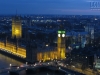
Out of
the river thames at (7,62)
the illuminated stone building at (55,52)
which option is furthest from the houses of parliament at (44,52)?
the river thames at (7,62)

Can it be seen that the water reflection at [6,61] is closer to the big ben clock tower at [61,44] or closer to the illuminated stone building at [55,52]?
the illuminated stone building at [55,52]

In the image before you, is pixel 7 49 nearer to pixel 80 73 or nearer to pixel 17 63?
pixel 17 63

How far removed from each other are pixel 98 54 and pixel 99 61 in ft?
5.57

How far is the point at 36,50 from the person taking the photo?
12312 millimetres

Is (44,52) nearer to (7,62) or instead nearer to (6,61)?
(7,62)

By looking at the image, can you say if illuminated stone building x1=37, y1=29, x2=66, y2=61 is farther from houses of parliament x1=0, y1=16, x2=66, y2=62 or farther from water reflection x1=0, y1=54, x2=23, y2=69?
water reflection x1=0, y1=54, x2=23, y2=69

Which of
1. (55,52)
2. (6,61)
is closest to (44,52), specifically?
(55,52)

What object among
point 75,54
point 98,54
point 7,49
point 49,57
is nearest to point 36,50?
point 49,57

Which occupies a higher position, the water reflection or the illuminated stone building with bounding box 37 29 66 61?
the illuminated stone building with bounding box 37 29 66 61

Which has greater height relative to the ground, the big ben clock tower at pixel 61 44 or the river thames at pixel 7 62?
the big ben clock tower at pixel 61 44

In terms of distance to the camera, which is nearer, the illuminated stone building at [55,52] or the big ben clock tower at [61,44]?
the illuminated stone building at [55,52]

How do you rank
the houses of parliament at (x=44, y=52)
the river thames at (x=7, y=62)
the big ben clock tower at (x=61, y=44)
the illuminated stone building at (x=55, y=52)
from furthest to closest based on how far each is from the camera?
the big ben clock tower at (x=61, y=44)
the illuminated stone building at (x=55, y=52)
the houses of parliament at (x=44, y=52)
the river thames at (x=7, y=62)

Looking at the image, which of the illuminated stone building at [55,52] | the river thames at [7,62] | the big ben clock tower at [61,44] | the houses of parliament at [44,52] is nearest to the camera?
the river thames at [7,62]

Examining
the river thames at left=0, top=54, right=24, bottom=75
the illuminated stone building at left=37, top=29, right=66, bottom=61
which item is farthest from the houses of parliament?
the river thames at left=0, top=54, right=24, bottom=75
